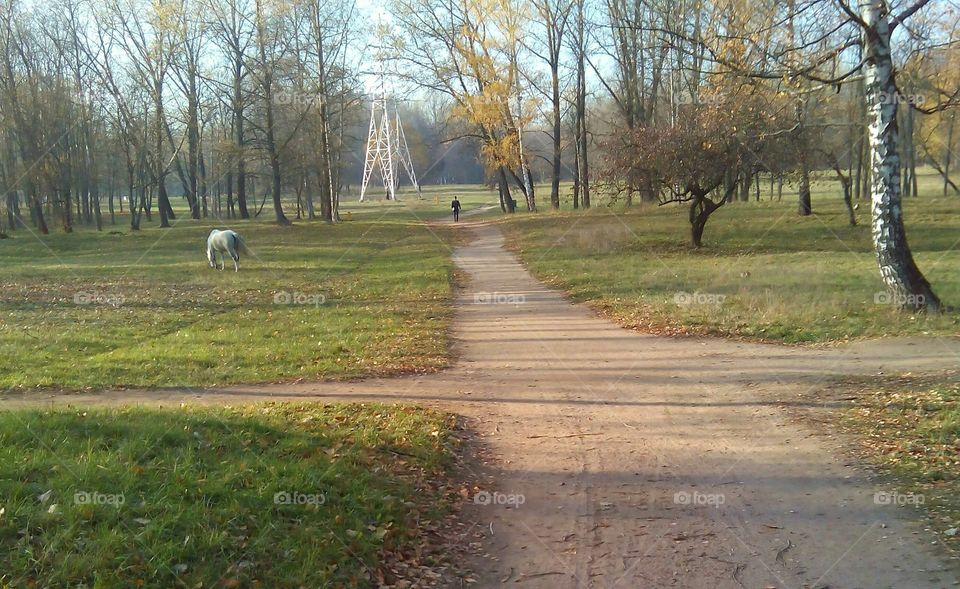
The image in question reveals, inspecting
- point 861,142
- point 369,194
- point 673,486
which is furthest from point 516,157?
point 673,486

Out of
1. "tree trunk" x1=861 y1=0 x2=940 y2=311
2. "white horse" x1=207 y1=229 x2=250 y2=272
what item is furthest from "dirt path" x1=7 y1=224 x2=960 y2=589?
"white horse" x1=207 y1=229 x2=250 y2=272

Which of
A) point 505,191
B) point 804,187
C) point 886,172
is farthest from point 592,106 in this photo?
point 886,172

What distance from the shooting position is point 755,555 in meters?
5.06

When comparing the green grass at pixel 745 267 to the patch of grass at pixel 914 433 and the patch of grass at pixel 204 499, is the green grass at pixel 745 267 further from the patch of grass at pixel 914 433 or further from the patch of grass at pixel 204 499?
the patch of grass at pixel 204 499

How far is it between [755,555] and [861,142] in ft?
134

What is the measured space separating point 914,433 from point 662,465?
104 inches

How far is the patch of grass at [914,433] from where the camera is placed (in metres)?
5.88

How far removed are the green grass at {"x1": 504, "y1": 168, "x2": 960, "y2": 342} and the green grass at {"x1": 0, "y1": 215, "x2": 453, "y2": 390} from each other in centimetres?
445

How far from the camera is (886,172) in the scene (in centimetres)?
1301

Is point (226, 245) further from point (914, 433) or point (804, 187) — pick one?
point (804, 187)

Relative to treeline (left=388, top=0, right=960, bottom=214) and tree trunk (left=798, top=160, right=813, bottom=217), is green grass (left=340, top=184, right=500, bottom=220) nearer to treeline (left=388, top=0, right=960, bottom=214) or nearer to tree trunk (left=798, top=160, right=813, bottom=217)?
treeline (left=388, top=0, right=960, bottom=214)

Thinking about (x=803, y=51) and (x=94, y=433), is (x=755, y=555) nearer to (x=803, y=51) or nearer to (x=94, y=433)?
(x=94, y=433)

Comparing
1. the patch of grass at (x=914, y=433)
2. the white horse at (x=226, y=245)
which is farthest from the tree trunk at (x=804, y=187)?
the white horse at (x=226, y=245)

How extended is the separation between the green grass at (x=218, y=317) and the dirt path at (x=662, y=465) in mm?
1116
